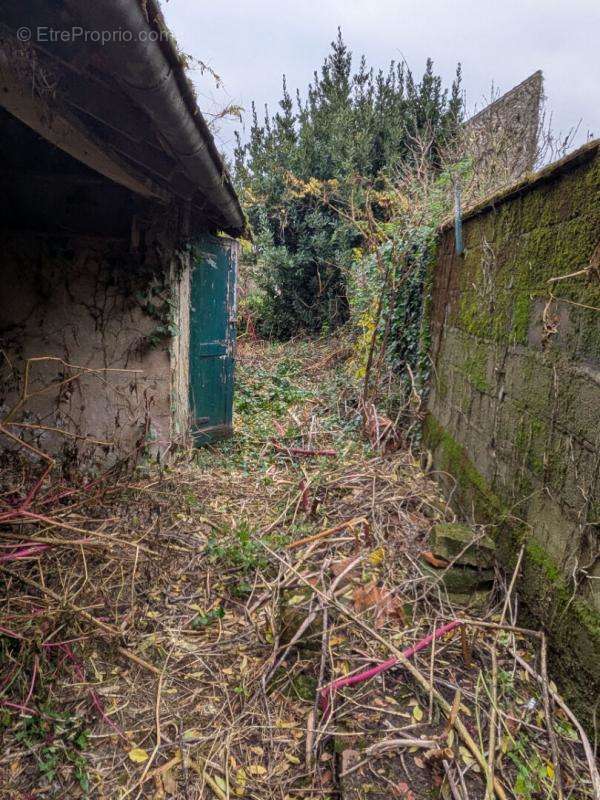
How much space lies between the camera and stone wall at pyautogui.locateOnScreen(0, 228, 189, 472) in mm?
3791

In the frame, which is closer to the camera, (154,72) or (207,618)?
(154,72)

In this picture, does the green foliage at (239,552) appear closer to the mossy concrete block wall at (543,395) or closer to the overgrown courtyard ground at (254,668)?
the overgrown courtyard ground at (254,668)

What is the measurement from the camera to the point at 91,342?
13.5ft

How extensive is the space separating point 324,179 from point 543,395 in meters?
10.0

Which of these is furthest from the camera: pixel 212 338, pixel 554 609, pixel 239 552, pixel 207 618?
pixel 212 338

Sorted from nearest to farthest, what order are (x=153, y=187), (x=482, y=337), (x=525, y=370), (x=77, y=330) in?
(x=525, y=370) < (x=482, y=337) < (x=153, y=187) < (x=77, y=330)

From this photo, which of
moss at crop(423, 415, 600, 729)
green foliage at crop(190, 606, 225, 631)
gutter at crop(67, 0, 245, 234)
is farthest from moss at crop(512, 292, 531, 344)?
green foliage at crop(190, 606, 225, 631)

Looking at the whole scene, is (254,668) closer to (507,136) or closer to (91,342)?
(91,342)

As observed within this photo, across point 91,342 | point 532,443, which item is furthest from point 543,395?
point 91,342

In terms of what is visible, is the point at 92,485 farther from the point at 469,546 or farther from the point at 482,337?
the point at 482,337

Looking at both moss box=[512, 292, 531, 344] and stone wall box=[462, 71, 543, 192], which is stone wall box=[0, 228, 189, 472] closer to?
moss box=[512, 292, 531, 344]

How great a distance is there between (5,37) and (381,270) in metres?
4.86

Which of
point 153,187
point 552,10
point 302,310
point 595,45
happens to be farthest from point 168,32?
point 552,10

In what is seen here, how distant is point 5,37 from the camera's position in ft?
6.19
